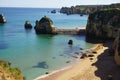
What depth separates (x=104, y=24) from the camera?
7394cm

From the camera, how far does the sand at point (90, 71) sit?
3669 cm

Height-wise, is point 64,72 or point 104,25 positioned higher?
point 104,25

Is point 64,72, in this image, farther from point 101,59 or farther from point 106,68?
point 101,59

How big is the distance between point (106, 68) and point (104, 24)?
35.0 meters

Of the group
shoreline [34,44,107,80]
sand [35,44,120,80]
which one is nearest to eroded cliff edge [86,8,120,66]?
sand [35,44,120,80]

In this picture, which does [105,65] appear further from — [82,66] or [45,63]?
[45,63]

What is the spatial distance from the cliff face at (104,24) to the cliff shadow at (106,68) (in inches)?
845

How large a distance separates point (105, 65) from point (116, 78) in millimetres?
8172

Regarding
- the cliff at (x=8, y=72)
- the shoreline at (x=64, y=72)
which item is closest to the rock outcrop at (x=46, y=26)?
the shoreline at (x=64, y=72)

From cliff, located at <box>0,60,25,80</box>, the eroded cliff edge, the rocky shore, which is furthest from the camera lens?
the eroded cliff edge

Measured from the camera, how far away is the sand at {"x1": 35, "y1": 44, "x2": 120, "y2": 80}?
3669cm

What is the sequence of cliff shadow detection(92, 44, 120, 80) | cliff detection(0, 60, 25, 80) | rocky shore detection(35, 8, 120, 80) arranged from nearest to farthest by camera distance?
cliff detection(0, 60, 25, 80) < cliff shadow detection(92, 44, 120, 80) < rocky shore detection(35, 8, 120, 80)

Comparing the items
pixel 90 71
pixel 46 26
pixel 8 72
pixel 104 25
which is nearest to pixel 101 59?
pixel 90 71

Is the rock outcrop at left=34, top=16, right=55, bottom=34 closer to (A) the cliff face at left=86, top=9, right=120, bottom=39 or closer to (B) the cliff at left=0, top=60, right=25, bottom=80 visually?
(A) the cliff face at left=86, top=9, right=120, bottom=39
